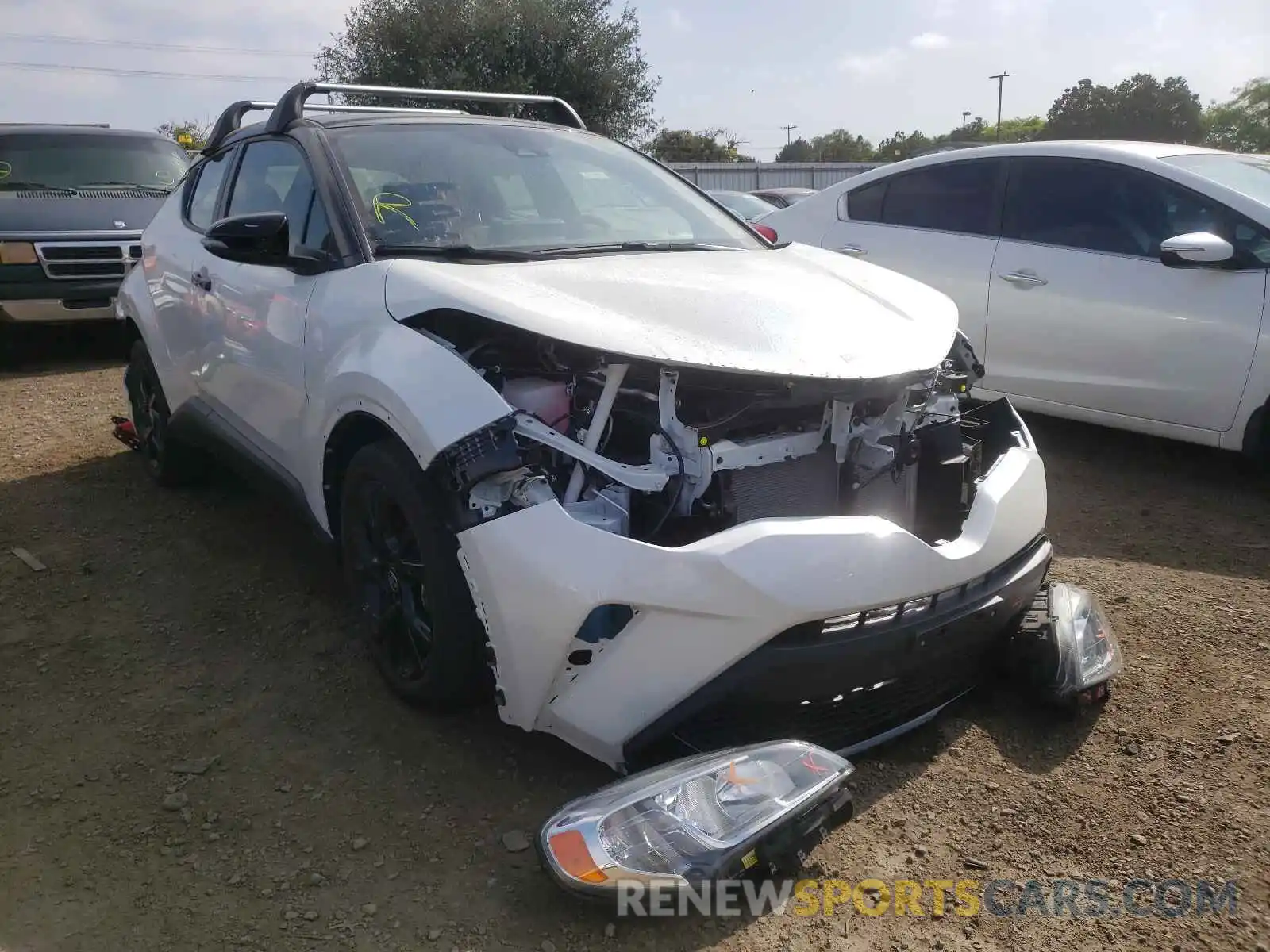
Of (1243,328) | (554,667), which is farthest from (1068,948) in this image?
(1243,328)

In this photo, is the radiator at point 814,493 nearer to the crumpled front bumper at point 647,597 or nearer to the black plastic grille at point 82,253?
the crumpled front bumper at point 647,597

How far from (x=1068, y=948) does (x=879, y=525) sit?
0.94 m

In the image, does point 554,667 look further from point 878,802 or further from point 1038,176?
point 1038,176

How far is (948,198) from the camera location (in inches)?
227

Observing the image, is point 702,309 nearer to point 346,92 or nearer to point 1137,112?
point 346,92

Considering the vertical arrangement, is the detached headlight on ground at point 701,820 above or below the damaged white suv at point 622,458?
below

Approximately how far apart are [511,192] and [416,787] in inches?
75.8

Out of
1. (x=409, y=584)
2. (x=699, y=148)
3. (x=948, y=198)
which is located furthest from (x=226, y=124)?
(x=699, y=148)

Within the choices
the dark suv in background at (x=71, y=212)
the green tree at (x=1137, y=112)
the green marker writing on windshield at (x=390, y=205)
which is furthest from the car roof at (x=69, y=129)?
the green tree at (x=1137, y=112)

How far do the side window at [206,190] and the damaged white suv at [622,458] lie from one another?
2.47 feet

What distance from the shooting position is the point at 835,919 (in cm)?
216

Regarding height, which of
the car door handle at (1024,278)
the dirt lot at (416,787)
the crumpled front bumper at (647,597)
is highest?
the car door handle at (1024,278)

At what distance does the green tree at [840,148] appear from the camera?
5651cm

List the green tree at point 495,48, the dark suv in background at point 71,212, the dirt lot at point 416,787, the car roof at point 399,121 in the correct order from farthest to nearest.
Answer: the green tree at point 495,48
the dark suv in background at point 71,212
the car roof at point 399,121
the dirt lot at point 416,787
